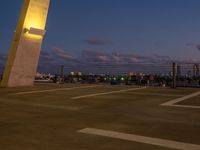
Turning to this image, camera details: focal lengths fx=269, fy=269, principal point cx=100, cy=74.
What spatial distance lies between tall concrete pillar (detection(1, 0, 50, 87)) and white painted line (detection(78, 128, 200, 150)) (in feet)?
22.6

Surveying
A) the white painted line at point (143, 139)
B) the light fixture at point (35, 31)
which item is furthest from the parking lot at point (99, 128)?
the light fixture at point (35, 31)

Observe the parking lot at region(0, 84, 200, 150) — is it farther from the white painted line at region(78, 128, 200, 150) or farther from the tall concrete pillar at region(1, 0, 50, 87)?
the tall concrete pillar at region(1, 0, 50, 87)

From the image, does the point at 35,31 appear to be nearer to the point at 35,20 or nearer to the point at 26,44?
the point at 35,20

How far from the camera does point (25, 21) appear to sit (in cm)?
934

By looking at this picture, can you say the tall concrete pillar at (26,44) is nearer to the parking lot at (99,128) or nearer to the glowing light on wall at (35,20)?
the glowing light on wall at (35,20)

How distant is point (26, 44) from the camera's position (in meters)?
9.58

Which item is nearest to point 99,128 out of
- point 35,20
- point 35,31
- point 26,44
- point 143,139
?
point 143,139

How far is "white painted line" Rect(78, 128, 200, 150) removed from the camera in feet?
8.40

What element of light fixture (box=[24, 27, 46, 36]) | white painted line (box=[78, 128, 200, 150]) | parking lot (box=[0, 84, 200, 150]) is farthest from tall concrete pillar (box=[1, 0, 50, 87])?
→ white painted line (box=[78, 128, 200, 150])

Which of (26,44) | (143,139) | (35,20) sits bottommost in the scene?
(143,139)

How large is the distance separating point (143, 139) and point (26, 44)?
7.65m

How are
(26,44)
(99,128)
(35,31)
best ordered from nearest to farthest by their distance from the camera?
(99,128) → (26,44) → (35,31)

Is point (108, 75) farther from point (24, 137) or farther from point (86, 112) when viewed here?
point (24, 137)

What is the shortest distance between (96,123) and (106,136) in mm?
661
